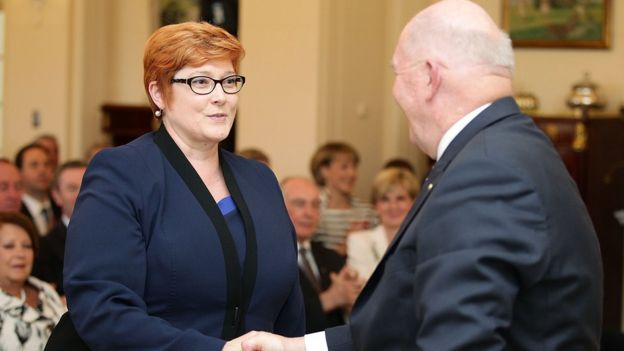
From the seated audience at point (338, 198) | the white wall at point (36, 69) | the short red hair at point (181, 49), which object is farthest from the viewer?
the white wall at point (36, 69)

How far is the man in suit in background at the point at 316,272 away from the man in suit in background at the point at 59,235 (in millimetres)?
1141

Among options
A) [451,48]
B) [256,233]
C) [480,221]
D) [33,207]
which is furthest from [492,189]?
[33,207]

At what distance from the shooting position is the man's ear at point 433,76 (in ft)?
7.73

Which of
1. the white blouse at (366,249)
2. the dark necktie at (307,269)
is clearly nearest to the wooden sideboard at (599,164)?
the white blouse at (366,249)

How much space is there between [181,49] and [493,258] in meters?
1.19

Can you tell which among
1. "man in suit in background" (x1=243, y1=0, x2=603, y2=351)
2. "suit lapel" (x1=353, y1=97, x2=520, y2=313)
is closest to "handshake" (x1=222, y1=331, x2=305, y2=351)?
"man in suit in background" (x1=243, y1=0, x2=603, y2=351)

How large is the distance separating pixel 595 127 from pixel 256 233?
Answer: 5.36 metres

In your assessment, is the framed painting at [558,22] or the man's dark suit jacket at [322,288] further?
the framed painting at [558,22]

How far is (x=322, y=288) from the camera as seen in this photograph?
551cm

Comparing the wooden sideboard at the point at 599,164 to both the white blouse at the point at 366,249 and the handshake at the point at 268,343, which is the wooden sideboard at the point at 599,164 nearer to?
the white blouse at the point at 366,249

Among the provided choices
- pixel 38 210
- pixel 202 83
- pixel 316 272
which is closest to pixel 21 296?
pixel 316 272

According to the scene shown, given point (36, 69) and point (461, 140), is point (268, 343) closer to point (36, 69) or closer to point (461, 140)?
point (461, 140)

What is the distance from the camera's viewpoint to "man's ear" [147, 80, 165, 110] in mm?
3033

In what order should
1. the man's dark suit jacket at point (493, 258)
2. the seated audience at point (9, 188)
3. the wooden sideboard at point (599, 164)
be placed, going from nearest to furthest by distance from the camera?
the man's dark suit jacket at point (493, 258), the seated audience at point (9, 188), the wooden sideboard at point (599, 164)
